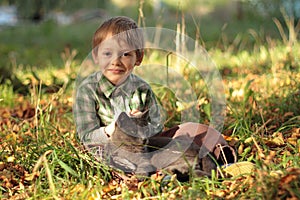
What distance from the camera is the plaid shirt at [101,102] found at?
247 cm

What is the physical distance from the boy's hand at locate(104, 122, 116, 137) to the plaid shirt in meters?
0.05

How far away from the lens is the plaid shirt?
247cm

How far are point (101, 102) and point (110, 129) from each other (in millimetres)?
187

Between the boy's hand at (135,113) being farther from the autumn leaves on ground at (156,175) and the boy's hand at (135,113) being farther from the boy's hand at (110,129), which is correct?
the autumn leaves on ground at (156,175)

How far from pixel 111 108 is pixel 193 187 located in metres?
0.68

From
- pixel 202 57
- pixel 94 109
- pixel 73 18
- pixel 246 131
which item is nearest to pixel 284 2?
pixel 202 57

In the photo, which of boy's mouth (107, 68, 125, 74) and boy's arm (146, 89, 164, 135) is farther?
boy's arm (146, 89, 164, 135)

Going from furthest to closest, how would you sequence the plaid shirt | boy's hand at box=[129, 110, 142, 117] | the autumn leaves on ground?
the plaid shirt, boy's hand at box=[129, 110, 142, 117], the autumn leaves on ground

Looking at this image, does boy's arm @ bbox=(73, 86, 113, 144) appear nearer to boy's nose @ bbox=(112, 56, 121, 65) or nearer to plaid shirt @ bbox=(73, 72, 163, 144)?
plaid shirt @ bbox=(73, 72, 163, 144)

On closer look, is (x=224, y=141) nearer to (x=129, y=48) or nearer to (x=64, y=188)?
(x=129, y=48)

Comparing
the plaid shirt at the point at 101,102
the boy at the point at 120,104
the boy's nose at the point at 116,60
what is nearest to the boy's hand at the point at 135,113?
the boy at the point at 120,104

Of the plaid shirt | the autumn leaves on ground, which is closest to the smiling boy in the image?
the plaid shirt

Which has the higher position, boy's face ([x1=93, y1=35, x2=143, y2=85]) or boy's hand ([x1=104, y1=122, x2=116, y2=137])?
boy's face ([x1=93, y1=35, x2=143, y2=85])

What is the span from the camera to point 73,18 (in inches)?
913
